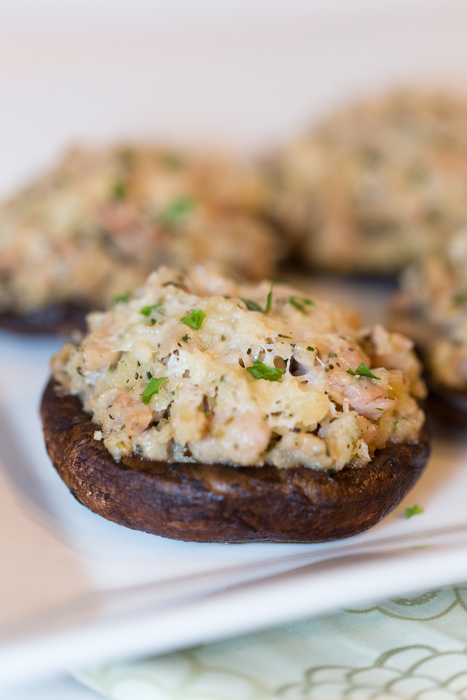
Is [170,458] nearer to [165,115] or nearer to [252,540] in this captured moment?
[252,540]

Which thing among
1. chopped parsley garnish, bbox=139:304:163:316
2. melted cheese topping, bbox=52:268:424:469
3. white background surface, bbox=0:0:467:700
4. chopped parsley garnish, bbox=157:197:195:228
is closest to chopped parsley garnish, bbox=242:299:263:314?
melted cheese topping, bbox=52:268:424:469

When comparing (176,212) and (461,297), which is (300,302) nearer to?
(461,297)

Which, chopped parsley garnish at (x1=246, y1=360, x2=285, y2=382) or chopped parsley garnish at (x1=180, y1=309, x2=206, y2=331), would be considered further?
chopped parsley garnish at (x1=180, y1=309, x2=206, y2=331)

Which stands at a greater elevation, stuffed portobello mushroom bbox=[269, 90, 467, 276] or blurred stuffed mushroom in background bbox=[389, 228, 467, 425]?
stuffed portobello mushroom bbox=[269, 90, 467, 276]

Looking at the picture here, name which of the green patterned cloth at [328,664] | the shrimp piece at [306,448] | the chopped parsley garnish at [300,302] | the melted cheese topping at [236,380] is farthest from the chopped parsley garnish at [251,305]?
the green patterned cloth at [328,664]

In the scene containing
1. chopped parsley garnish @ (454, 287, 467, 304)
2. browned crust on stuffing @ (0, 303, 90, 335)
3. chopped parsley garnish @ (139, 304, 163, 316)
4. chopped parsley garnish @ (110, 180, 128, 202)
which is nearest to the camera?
chopped parsley garnish @ (139, 304, 163, 316)

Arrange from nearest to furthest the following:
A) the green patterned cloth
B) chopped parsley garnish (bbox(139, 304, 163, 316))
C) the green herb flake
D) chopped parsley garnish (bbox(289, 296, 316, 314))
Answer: the green patterned cloth, chopped parsley garnish (bbox(139, 304, 163, 316)), chopped parsley garnish (bbox(289, 296, 316, 314)), the green herb flake

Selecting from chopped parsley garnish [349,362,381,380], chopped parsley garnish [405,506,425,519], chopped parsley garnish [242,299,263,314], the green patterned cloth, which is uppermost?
chopped parsley garnish [242,299,263,314]

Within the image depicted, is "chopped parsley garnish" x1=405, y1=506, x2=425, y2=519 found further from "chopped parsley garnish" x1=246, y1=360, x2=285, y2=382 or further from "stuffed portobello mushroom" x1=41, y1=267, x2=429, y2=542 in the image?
"chopped parsley garnish" x1=246, y1=360, x2=285, y2=382

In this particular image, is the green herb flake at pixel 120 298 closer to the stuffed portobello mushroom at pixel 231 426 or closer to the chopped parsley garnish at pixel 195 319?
the stuffed portobello mushroom at pixel 231 426

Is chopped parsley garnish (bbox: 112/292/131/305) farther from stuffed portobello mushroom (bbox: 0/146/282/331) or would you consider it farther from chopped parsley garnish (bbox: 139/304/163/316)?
stuffed portobello mushroom (bbox: 0/146/282/331)
